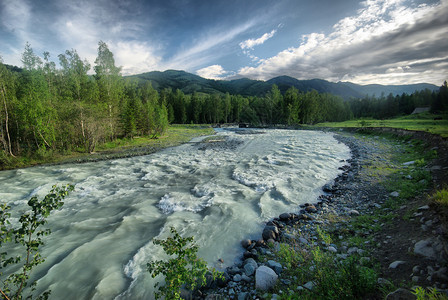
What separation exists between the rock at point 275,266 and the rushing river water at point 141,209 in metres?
1.26

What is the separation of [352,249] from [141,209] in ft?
31.9

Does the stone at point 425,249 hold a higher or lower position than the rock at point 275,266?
higher

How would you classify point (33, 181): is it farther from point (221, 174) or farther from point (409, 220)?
point (409, 220)

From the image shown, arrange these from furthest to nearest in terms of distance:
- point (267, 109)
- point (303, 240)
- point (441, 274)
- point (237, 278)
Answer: point (267, 109), point (303, 240), point (237, 278), point (441, 274)

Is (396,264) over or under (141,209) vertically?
over

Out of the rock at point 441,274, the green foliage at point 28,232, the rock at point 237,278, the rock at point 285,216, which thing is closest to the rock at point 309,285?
the rock at point 237,278

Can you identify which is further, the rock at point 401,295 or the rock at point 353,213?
the rock at point 353,213

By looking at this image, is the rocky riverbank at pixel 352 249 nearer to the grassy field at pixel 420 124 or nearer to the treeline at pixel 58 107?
the grassy field at pixel 420 124

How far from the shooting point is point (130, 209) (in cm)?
1018

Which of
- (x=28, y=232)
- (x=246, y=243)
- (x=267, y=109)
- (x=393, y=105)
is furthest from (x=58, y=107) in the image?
(x=393, y=105)

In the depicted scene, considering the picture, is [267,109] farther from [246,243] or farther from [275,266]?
[275,266]

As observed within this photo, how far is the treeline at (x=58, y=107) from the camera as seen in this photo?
21.3 m

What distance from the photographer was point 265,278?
16.0 ft

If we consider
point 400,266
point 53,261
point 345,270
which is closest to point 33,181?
point 53,261
